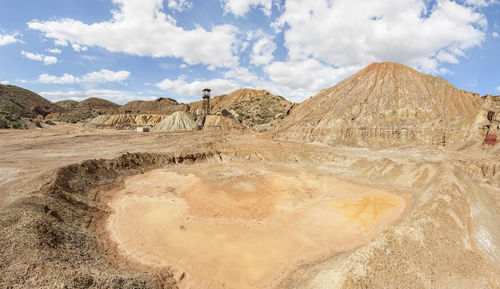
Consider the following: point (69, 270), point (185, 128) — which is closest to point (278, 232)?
point (69, 270)

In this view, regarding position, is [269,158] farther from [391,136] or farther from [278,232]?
[391,136]

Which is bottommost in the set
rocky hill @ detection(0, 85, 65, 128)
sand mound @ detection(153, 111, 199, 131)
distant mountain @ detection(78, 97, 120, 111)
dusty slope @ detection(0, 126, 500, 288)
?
dusty slope @ detection(0, 126, 500, 288)

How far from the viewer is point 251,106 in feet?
242

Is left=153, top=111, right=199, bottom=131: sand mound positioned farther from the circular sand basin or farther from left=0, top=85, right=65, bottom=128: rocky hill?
the circular sand basin

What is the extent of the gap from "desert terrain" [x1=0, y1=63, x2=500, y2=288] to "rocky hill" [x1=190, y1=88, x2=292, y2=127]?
1408 inches

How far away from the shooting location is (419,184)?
14469 millimetres

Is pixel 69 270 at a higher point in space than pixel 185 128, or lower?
lower

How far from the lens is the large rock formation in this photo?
89.9 feet

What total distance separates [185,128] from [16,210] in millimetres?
37607

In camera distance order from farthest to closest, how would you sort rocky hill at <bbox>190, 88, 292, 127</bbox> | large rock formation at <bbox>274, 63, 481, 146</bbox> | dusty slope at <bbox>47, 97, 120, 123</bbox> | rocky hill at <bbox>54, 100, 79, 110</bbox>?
rocky hill at <bbox>54, 100, 79, 110</bbox>, dusty slope at <bbox>47, 97, 120, 123</bbox>, rocky hill at <bbox>190, 88, 292, 127</bbox>, large rock formation at <bbox>274, 63, 481, 146</bbox>

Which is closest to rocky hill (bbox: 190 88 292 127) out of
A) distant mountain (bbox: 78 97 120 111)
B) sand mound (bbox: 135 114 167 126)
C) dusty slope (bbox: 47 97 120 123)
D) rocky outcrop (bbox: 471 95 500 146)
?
sand mound (bbox: 135 114 167 126)

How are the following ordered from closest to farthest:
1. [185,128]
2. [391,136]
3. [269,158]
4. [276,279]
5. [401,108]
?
[276,279] → [269,158] → [391,136] → [401,108] → [185,128]

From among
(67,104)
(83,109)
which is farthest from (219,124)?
(67,104)

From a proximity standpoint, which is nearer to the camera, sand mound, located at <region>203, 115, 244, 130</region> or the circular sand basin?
the circular sand basin
